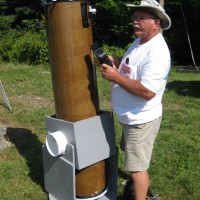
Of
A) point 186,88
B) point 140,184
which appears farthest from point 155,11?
point 186,88

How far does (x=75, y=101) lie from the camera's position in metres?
3.14

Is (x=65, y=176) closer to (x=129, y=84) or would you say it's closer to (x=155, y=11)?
(x=129, y=84)

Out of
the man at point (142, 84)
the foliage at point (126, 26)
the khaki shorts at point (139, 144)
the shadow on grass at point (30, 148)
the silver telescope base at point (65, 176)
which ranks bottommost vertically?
the foliage at point (126, 26)

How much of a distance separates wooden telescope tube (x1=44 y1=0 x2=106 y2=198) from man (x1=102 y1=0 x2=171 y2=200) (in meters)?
0.25

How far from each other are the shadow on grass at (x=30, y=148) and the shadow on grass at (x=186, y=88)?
13.2ft

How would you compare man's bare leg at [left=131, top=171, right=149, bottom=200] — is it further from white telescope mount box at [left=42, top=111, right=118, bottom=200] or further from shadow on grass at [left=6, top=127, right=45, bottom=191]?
shadow on grass at [left=6, top=127, right=45, bottom=191]

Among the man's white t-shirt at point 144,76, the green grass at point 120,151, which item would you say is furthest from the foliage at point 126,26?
the man's white t-shirt at point 144,76

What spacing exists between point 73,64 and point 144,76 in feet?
2.01

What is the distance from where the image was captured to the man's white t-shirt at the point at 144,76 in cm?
277

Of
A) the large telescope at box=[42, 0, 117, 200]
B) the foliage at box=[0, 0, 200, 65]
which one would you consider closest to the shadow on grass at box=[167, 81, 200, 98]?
the large telescope at box=[42, 0, 117, 200]

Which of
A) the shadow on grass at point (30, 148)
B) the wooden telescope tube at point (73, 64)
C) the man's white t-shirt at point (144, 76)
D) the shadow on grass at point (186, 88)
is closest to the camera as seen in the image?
the man's white t-shirt at point (144, 76)

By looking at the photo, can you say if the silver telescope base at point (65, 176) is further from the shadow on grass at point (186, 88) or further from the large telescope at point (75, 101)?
the shadow on grass at point (186, 88)

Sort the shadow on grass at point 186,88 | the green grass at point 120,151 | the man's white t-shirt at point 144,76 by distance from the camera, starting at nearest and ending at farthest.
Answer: the man's white t-shirt at point 144,76 → the green grass at point 120,151 → the shadow on grass at point 186,88

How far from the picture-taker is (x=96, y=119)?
3.20 metres
